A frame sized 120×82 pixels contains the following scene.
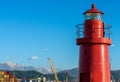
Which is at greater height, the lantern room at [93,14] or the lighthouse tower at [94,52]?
the lantern room at [93,14]

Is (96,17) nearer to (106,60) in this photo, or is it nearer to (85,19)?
(85,19)

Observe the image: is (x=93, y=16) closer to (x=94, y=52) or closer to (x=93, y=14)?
Answer: (x=93, y=14)

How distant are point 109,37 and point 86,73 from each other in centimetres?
270

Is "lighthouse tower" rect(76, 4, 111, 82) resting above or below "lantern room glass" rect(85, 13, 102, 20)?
below

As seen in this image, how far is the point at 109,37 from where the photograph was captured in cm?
2288

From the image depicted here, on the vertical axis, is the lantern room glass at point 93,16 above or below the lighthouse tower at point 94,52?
above

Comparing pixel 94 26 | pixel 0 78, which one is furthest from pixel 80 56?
pixel 0 78

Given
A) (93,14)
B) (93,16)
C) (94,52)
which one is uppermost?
(93,14)

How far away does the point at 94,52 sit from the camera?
22.7 m

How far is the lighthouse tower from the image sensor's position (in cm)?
2252

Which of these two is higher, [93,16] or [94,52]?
[93,16]

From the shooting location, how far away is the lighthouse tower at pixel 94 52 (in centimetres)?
2252

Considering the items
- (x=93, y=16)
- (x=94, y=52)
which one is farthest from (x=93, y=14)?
(x=94, y=52)

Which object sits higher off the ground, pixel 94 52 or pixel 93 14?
pixel 93 14
